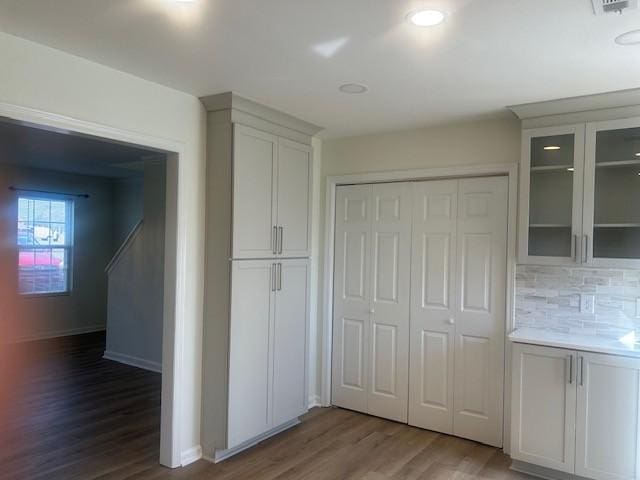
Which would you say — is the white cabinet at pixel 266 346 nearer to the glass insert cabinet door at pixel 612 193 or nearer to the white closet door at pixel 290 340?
the white closet door at pixel 290 340

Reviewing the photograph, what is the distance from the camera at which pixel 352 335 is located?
14.1 ft

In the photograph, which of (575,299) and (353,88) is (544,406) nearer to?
(575,299)

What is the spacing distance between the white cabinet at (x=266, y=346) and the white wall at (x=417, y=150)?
601mm

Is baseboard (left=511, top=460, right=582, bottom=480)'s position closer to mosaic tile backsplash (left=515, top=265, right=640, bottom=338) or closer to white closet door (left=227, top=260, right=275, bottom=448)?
mosaic tile backsplash (left=515, top=265, right=640, bottom=338)

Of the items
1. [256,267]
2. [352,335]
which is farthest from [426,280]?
[256,267]

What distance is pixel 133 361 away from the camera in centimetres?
564

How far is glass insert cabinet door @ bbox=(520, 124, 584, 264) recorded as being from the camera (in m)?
3.11

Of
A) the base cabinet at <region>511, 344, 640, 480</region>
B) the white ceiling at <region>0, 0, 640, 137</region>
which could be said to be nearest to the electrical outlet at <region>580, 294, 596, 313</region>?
the base cabinet at <region>511, 344, 640, 480</region>

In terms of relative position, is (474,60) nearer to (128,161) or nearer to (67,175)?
(128,161)

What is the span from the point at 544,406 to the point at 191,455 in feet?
7.81

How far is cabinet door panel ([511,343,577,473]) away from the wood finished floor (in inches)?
8.9

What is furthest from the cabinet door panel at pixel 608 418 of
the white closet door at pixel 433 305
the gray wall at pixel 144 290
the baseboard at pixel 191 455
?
the gray wall at pixel 144 290

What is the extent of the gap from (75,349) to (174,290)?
4.14 meters

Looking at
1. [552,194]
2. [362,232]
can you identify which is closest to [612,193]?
[552,194]
